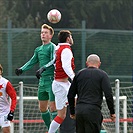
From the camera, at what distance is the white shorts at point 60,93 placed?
1209 cm

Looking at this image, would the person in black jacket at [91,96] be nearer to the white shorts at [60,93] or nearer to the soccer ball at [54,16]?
A: the white shorts at [60,93]

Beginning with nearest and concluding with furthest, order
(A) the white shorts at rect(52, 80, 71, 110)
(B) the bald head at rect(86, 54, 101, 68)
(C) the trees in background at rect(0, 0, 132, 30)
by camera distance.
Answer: (B) the bald head at rect(86, 54, 101, 68) → (A) the white shorts at rect(52, 80, 71, 110) → (C) the trees in background at rect(0, 0, 132, 30)

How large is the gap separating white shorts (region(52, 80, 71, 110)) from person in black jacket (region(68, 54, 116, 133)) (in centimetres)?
162

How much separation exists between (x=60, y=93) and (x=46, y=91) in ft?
1.44

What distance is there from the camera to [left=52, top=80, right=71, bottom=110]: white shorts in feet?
39.7

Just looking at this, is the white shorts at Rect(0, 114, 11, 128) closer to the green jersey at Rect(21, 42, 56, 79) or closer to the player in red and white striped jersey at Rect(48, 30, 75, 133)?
the player in red and white striped jersey at Rect(48, 30, 75, 133)

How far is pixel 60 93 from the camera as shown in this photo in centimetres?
1214

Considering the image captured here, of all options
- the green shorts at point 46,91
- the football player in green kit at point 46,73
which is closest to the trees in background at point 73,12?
the football player in green kit at point 46,73

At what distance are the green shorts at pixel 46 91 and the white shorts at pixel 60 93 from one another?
22 cm

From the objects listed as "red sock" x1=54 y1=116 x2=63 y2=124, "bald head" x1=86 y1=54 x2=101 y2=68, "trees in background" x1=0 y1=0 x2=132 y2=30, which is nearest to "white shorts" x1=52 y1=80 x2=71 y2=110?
"red sock" x1=54 y1=116 x2=63 y2=124

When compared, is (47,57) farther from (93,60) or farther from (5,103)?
(93,60)

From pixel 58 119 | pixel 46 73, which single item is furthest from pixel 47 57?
pixel 58 119

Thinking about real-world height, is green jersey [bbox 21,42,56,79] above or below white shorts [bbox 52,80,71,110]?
above

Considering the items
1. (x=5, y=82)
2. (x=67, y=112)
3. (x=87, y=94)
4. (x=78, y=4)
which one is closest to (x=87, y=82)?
(x=87, y=94)
